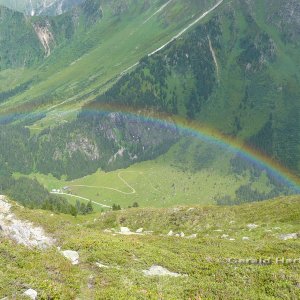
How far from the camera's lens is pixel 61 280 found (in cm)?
3098

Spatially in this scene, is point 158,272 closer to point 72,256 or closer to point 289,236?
point 72,256

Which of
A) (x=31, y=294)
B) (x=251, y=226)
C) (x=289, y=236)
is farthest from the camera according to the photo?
(x=251, y=226)

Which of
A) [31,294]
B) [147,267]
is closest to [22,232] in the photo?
[147,267]

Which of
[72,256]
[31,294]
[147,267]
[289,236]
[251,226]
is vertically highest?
[31,294]

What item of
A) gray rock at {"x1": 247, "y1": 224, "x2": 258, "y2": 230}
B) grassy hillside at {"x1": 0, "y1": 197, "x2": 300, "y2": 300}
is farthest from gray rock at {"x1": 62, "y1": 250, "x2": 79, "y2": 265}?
gray rock at {"x1": 247, "y1": 224, "x2": 258, "y2": 230}

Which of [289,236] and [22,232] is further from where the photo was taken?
[22,232]

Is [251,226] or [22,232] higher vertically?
[22,232]

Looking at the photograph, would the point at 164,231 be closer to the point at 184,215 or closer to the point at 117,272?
the point at 184,215

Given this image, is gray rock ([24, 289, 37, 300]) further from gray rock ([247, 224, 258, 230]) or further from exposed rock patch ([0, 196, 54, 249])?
gray rock ([247, 224, 258, 230])

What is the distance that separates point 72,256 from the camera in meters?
38.1

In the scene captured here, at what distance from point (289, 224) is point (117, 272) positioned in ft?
137

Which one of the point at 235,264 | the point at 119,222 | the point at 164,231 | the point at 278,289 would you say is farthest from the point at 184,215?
the point at 278,289

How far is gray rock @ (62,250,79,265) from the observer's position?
3694cm

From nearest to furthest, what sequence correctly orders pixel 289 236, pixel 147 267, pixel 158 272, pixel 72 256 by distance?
pixel 158 272, pixel 147 267, pixel 72 256, pixel 289 236
